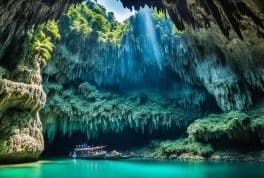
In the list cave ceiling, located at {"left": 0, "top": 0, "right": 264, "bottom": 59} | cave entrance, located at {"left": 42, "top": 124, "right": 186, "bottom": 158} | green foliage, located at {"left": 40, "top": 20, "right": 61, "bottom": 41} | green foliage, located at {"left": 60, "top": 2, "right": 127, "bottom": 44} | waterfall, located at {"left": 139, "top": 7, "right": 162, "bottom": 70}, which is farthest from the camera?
cave entrance, located at {"left": 42, "top": 124, "right": 186, "bottom": 158}

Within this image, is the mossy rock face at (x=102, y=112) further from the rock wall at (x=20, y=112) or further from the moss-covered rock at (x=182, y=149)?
the rock wall at (x=20, y=112)

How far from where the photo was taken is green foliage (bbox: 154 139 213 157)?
27156 mm

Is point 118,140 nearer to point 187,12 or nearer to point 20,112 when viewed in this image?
point 20,112

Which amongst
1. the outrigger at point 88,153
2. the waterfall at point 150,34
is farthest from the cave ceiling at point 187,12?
the waterfall at point 150,34

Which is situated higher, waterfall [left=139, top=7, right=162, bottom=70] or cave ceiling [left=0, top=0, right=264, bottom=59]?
waterfall [left=139, top=7, right=162, bottom=70]

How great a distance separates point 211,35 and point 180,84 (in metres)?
11.3

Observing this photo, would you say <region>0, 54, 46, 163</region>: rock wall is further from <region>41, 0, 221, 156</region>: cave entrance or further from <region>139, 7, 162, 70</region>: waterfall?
<region>139, 7, 162, 70</region>: waterfall

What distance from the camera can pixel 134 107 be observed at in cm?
3159

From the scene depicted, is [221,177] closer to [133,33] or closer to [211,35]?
[211,35]

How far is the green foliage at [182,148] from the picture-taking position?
2716cm

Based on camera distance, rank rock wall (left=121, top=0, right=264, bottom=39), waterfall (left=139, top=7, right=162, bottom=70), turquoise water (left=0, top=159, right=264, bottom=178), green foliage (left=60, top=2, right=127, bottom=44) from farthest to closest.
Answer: waterfall (left=139, top=7, right=162, bottom=70)
green foliage (left=60, top=2, right=127, bottom=44)
turquoise water (left=0, top=159, right=264, bottom=178)
rock wall (left=121, top=0, right=264, bottom=39)

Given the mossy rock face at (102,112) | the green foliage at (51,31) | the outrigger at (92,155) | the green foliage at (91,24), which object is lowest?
the outrigger at (92,155)

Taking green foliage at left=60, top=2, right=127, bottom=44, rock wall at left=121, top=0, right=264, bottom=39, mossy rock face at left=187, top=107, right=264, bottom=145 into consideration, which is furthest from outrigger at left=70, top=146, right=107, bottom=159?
rock wall at left=121, top=0, right=264, bottom=39

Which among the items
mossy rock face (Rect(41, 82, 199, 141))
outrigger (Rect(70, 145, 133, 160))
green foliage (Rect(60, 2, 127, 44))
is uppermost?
green foliage (Rect(60, 2, 127, 44))
